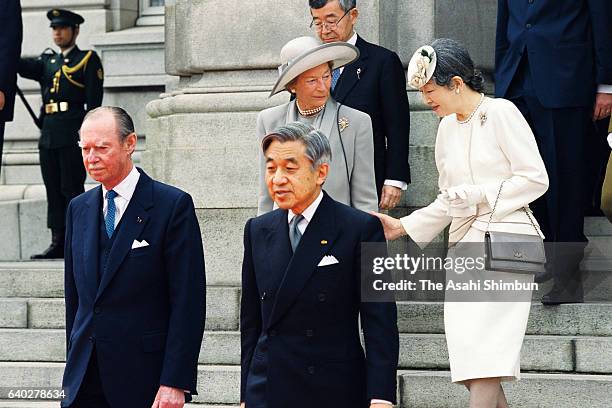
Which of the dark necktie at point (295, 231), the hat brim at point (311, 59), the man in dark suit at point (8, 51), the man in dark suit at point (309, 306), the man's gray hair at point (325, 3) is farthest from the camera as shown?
the man in dark suit at point (8, 51)

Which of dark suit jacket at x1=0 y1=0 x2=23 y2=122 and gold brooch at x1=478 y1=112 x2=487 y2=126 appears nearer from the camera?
gold brooch at x1=478 y1=112 x2=487 y2=126

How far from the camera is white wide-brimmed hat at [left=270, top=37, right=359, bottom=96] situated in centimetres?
666

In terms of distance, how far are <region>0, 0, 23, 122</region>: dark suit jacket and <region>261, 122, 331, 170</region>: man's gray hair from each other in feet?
12.6

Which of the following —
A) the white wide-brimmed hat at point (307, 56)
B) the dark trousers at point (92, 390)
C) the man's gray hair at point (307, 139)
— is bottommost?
the dark trousers at point (92, 390)

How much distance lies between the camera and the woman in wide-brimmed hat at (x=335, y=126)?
680 centimetres

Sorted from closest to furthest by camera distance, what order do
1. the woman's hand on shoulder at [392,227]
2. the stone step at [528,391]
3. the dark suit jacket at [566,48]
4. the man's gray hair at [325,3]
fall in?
the woman's hand on shoulder at [392,227], the stone step at [528,391], the man's gray hair at [325,3], the dark suit jacket at [566,48]

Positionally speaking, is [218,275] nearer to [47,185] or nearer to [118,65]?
[47,185]

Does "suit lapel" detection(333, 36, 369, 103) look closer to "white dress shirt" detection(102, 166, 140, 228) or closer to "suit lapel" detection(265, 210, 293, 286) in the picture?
"white dress shirt" detection(102, 166, 140, 228)

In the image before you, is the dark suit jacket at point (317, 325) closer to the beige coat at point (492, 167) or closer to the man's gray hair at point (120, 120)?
the man's gray hair at point (120, 120)

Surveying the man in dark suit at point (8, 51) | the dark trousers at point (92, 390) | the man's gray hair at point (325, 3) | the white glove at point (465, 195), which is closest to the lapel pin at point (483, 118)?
the white glove at point (465, 195)

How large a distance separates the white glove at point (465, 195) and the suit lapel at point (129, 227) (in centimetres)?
127

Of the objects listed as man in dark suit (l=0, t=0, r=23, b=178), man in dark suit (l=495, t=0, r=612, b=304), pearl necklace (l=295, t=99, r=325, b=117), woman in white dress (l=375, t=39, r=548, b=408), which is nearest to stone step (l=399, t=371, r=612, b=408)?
man in dark suit (l=495, t=0, r=612, b=304)

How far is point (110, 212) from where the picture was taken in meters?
5.95

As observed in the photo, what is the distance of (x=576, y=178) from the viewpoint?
779 centimetres
